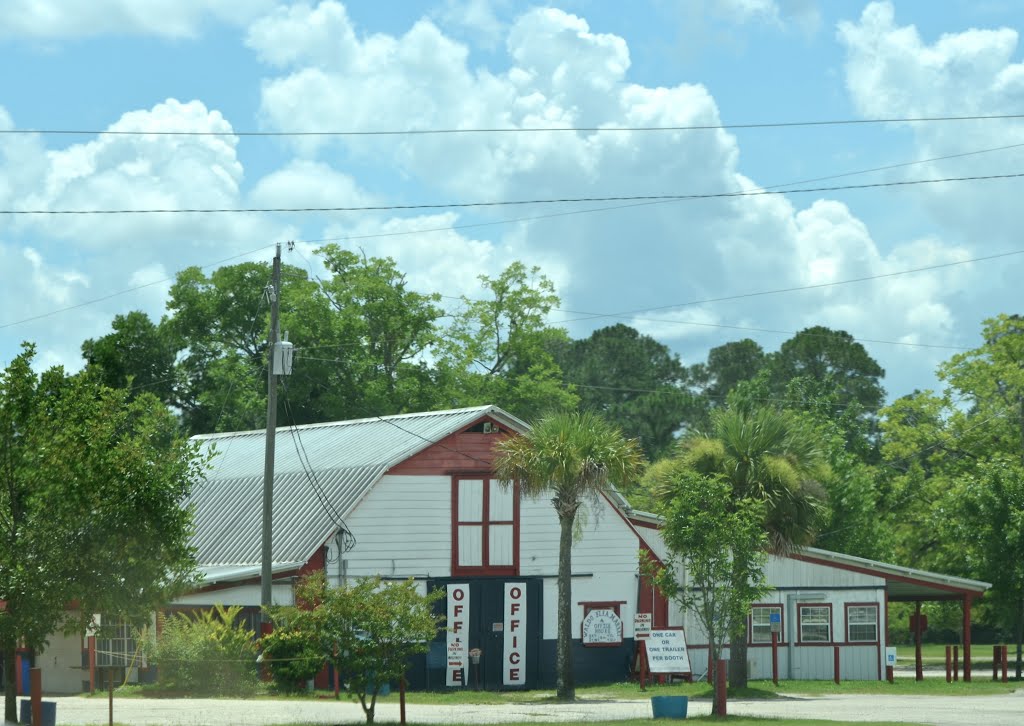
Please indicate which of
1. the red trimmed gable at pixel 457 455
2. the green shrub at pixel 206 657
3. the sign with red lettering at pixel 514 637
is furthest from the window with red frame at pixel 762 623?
the green shrub at pixel 206 657

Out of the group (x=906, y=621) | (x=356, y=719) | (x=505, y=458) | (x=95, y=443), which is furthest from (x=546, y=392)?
(x=95, y=443)

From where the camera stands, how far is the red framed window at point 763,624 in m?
42.7

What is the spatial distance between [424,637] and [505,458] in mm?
8161

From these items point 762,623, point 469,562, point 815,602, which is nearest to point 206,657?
point 469,562

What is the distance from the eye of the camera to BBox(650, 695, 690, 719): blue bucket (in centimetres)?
2806

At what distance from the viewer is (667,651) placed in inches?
1436

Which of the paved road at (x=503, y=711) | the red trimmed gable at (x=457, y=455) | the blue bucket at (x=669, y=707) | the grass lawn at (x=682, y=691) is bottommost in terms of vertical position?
the grass lawn at (x=682, y=691)

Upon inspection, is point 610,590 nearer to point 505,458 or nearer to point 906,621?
point 505,458

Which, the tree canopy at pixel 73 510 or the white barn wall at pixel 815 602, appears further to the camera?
the white barn wall at pixel 815 602

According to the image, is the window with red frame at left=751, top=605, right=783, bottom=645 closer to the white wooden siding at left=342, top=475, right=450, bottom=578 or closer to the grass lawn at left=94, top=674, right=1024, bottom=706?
the grass lawn at left=94, top=674, right=1024, bottom=706

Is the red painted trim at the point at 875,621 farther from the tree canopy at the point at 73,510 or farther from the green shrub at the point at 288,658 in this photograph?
the tree canopy at the point at 73,510

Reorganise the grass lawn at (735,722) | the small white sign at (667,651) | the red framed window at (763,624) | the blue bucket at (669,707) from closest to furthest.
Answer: the grass lawn at (735,722) < the blue bucket at (669,707) < the small white sign at (667,651) < the red framed window at (763,624)

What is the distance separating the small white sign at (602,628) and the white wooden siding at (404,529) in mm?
4346

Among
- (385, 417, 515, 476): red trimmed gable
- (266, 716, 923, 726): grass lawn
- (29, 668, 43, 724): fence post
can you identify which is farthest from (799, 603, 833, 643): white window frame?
(29, 668, 43, 724): fence post
